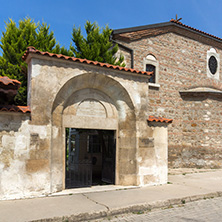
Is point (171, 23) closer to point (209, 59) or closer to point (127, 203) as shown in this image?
point (209, 59)

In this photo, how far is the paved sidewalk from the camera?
4.79 metres

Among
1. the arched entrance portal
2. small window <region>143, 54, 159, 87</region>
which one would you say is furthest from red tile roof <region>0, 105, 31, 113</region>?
small window <region>143, 54, 159, 87</region>

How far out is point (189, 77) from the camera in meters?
14.3

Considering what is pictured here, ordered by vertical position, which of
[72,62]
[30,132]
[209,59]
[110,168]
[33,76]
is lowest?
→ [110,168]

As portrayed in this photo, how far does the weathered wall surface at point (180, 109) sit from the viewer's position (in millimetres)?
13008

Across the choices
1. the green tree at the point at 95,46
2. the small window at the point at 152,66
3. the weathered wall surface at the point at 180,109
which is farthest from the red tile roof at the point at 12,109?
the small window at the point at 152,66

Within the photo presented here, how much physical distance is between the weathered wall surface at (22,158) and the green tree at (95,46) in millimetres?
6287

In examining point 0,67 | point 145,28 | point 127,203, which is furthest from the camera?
point 145,28

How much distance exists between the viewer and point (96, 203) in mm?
5656

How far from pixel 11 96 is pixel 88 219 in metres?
3.44

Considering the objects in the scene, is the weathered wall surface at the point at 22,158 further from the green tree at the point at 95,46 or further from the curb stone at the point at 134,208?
the green tree at the point at 95,46

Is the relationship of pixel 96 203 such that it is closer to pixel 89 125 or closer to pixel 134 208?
pixel 134 208

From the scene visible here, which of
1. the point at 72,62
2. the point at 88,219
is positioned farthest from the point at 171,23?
the point at 88,219

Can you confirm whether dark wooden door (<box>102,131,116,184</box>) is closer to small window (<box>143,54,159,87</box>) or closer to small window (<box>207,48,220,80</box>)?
small window (<box>143,54,159,87</box>)
